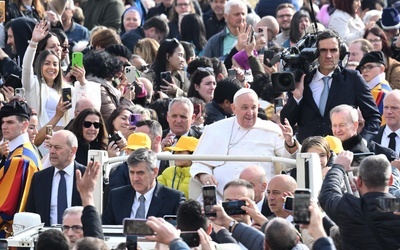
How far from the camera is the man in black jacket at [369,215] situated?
10820mm

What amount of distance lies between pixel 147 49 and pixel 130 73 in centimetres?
204

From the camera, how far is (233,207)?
37.9 feet

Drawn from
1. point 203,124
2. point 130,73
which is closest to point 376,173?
point 203,124

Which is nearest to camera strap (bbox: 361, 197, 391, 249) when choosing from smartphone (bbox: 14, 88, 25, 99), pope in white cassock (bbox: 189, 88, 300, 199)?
pope in white cassock (bbox: 189, 88, 300, 199)

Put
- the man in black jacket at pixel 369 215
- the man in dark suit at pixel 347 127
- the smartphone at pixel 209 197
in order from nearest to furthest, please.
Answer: the man in black jacket at pixel 369 215, the smartphone at pixel 209 197, the man in dark suit at pixel 347 127

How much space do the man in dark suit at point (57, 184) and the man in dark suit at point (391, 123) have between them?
3.23m

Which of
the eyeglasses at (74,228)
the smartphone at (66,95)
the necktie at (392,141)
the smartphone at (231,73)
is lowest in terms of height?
the eyeglasses at (74,228)

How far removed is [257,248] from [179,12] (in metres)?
11.5

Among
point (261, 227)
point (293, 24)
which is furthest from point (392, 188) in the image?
point (293, 24)

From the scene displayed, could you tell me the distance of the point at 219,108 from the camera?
Answer: 16.9 metres

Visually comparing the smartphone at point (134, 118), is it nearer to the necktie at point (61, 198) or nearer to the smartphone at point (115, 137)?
the smartphone at point (115, 137)

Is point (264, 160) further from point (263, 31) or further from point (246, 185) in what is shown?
point (263, 31)

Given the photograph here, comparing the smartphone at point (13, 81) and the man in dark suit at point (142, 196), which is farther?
the smartphone at point (13, 81)

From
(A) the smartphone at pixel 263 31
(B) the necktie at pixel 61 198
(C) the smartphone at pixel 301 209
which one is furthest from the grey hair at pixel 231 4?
(C) the smartphone at pixel 301 209
